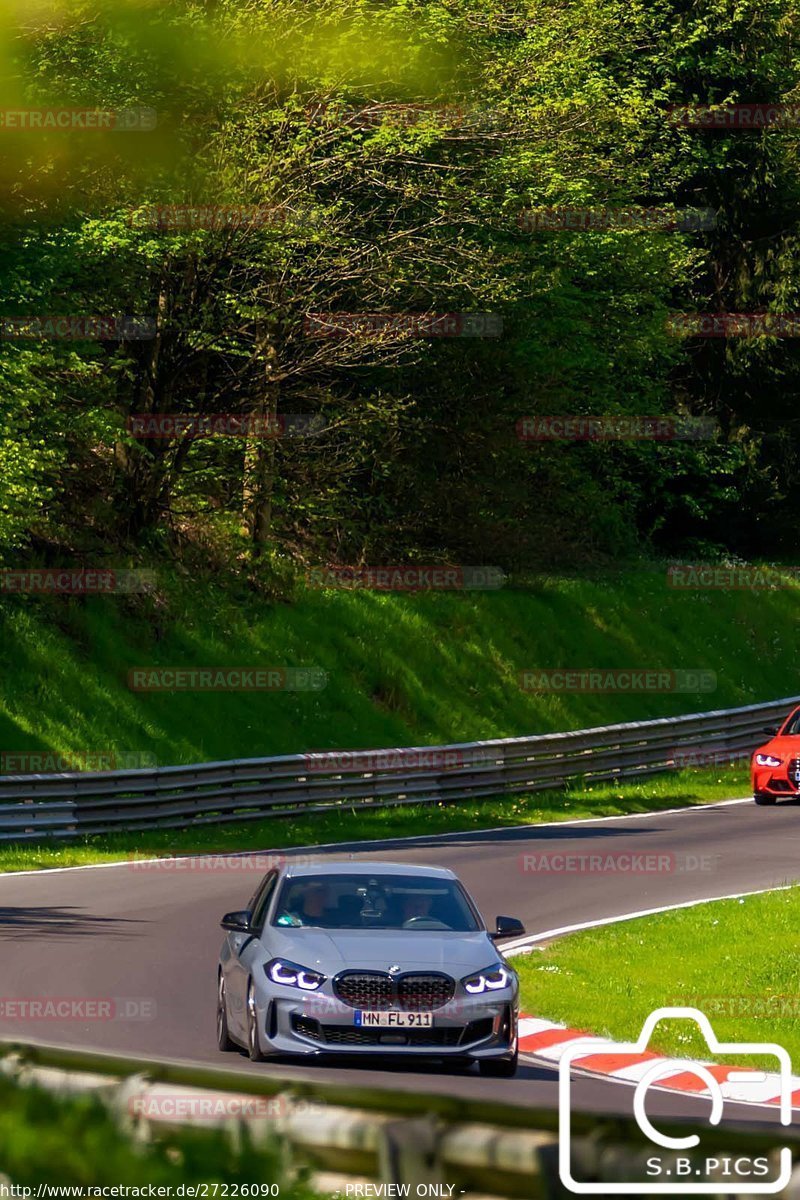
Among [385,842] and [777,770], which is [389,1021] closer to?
[385,842]

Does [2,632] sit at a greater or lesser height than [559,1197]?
lesser

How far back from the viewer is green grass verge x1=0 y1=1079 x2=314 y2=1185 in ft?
8.82

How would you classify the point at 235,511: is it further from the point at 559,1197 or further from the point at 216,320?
the point at 559,1197

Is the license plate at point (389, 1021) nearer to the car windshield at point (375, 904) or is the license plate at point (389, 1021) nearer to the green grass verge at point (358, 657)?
the car windshield at point (375, 904)

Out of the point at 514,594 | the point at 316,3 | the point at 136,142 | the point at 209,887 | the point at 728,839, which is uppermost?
the point at 136,142

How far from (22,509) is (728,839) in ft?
35.7

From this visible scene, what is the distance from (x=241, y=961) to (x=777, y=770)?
69.0 ft

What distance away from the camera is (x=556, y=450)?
1767 inches

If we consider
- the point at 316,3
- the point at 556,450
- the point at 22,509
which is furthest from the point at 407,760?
the point at 556,450

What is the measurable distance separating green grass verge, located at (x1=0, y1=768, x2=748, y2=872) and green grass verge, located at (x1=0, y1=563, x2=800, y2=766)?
10.7 feet

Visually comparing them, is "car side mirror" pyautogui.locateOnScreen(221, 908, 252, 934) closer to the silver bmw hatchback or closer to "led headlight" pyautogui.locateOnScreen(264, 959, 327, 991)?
the silver bmw hatchback

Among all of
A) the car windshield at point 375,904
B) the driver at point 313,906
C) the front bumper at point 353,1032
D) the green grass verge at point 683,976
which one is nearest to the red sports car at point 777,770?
the green grass verge at point 683,976

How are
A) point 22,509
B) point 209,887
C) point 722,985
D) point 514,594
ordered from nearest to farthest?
point 722,985, point 209,887, point 22,509, point 514,594

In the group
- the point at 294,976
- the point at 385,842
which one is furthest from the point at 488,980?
the point at 385,842
